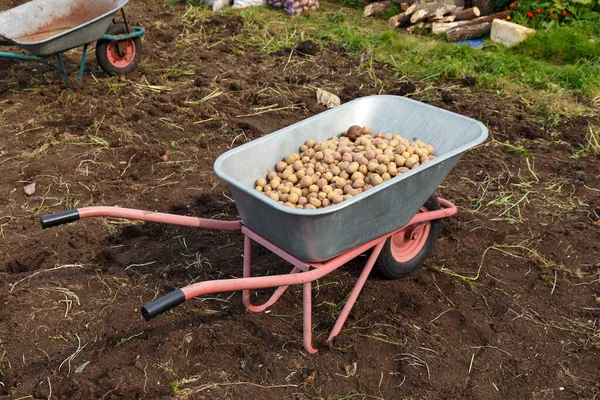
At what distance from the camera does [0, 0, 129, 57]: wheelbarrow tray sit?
5.39m

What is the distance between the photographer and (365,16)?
331 inches

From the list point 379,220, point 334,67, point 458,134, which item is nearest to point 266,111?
point 334,67

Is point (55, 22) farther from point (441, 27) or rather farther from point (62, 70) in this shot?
point (441, 27)

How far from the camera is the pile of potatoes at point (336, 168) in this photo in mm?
3082

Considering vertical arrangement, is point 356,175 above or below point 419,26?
above

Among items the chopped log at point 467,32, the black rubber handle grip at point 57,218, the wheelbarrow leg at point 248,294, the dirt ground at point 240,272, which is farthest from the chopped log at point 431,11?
the black rubber handle grip at point 57,218

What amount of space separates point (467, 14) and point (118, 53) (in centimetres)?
412

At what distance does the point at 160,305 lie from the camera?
222 cm

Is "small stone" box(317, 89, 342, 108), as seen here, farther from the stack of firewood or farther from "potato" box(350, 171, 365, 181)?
"potato" box(350, 171, 365, 181)

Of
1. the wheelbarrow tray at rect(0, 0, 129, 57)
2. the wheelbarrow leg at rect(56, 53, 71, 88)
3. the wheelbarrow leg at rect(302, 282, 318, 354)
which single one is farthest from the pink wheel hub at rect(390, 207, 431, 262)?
the wheelbarrow leg at rect(56, 53, 71, 88)

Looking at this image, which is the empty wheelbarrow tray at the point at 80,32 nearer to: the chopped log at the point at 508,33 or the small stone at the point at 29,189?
the small stone at the point at 29,189

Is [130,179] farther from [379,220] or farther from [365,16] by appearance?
[365,16]

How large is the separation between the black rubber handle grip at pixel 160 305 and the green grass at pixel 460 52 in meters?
4.46

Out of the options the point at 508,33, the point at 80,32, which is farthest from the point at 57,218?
the point at 508,33
